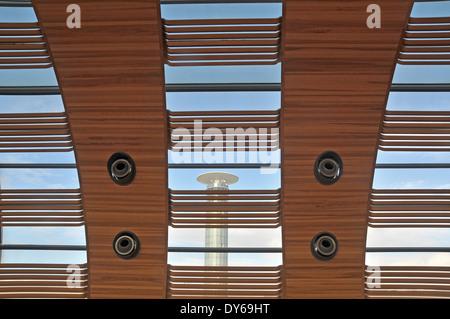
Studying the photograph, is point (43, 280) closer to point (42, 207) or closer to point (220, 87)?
point (42, 207)

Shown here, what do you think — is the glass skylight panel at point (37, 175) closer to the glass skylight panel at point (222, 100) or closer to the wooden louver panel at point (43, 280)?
the wooden louver panel at point (43, 280)

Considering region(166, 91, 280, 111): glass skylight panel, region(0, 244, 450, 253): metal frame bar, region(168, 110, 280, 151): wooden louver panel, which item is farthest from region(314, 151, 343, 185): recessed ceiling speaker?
region(0, 244, 450, 253): metal frame bar

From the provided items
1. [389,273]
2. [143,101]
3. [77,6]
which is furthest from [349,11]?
[389,273]

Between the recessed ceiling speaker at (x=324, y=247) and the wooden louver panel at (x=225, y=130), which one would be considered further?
the recessed ceiling speaker at (x=324, y=247)

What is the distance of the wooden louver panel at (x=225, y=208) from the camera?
955cm

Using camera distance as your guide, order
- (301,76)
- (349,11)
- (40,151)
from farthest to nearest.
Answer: (40,151), (301,76), (349,11)

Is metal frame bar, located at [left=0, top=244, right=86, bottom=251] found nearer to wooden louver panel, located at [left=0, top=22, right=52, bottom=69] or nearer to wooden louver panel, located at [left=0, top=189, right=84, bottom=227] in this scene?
wooden louver panel, located at [left=0, top=189, right=84, bottom=227]

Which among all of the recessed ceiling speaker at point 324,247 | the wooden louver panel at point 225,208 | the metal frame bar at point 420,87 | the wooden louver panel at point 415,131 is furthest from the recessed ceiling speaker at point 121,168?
the metal frame bar at point 420,87

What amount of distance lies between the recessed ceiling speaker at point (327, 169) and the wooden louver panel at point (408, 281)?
262cm

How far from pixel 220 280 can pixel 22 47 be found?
21.7ft
